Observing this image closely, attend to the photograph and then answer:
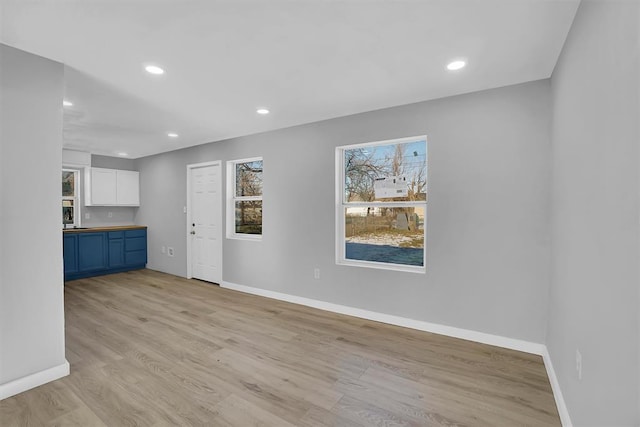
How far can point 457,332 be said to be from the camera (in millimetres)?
2938

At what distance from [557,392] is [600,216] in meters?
1.38

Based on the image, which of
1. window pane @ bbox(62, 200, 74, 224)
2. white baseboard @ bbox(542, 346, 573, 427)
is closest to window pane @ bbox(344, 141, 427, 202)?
white baseboard @ bbox(542, 346, 573, 427)

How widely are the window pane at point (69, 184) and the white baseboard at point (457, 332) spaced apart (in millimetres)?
4661

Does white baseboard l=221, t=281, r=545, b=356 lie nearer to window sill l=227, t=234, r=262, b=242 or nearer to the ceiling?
window sill l=227, t=234, r=262, b=242

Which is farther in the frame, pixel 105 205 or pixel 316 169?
pixel 105 205

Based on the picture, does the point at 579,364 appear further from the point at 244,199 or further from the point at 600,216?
the point at 244,199

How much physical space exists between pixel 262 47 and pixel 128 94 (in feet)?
5.52

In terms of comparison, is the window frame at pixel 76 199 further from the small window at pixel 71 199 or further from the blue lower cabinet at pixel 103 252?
the blue lower cabinet at pixel 103 252

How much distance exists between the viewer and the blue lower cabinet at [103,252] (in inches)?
207

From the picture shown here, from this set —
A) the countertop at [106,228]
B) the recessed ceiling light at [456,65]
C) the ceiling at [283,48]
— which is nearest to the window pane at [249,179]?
the ceiling at [283,48]

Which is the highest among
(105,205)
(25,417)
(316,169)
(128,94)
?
(128,94)

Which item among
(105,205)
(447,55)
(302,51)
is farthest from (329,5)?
(105,205)

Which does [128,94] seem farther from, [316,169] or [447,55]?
[447,55]

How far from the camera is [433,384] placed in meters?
2.18
